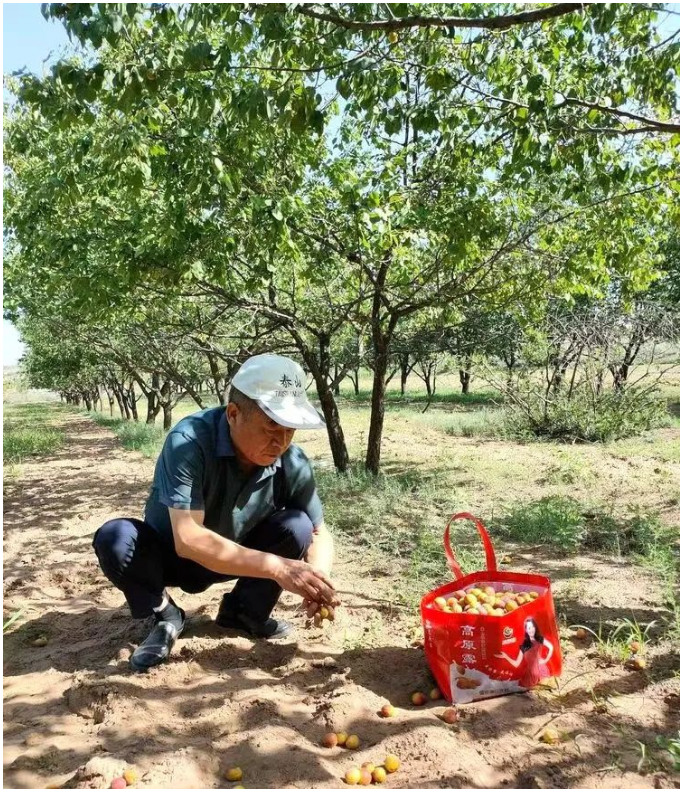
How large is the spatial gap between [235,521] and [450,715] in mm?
1235

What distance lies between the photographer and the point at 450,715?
2445 mm

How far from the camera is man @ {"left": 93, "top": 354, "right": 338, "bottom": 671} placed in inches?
104

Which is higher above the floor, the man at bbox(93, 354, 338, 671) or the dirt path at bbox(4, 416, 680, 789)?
the man at bbox(93, 354, 338, 671)

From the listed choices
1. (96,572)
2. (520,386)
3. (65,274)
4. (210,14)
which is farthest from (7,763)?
(520,386)

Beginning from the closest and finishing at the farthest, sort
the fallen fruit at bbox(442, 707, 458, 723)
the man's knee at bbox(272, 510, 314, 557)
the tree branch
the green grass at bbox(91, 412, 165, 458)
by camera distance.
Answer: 1. the fallen fruit at bbox(442, 707, 458, 723)
2. the tree branch
3. the man's knee at bbox(272, 510, 314, 557)
4. the green grass at bbox(91, 412, 165, 458)

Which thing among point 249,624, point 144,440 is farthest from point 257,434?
point 144,440

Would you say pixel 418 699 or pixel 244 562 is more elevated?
pixel 244 562

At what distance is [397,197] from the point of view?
5512 millimetres

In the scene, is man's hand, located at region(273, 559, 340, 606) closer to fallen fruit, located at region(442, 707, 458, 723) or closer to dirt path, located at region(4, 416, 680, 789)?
dirt path, located at region(4, 416, 680, 789)

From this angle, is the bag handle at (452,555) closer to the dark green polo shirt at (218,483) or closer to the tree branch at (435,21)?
the dark green polo shirt at (218,483)

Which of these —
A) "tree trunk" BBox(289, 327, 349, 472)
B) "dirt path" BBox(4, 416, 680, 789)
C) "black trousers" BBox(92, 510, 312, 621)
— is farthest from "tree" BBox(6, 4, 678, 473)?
"dirt path" BBox(4, 416, 680, 789)

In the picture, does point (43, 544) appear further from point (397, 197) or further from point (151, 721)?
point (397, 197)

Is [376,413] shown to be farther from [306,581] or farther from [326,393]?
[306,581]

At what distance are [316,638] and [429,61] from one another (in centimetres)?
361
